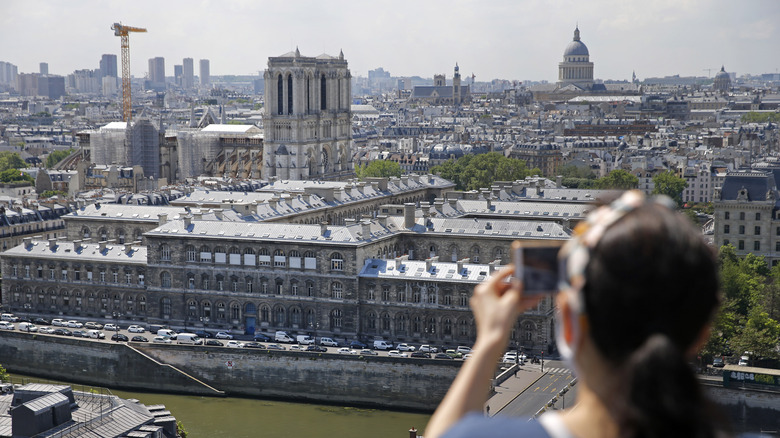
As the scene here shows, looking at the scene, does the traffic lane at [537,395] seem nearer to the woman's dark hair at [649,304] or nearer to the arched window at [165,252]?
the arched window at [165,252]

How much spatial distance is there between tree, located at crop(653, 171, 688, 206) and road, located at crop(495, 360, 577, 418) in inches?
2216

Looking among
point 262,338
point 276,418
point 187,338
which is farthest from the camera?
point 262,338

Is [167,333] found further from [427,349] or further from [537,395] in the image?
[537,395]

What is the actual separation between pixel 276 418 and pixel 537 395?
9870mm

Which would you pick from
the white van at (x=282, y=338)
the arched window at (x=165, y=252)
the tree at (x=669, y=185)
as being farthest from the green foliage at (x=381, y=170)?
the white van at (x=282, y=338)

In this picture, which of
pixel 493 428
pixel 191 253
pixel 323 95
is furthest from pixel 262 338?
pixel 323 95

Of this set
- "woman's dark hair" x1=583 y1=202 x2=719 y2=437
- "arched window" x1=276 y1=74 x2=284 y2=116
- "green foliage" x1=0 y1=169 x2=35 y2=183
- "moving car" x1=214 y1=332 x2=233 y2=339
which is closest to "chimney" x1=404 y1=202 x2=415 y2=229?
"moving car" x1=214 y1=332 x2=233 y2=339

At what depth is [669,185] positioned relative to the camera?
102250 millimetres

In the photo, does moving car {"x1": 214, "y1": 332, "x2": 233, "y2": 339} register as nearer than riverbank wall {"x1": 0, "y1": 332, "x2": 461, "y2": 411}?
No

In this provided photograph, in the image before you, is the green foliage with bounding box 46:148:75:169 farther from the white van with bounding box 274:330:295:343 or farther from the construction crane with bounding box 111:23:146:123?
the white van with bounding box 274:330:295:343

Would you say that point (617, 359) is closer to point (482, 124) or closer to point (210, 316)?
point (210, 316)

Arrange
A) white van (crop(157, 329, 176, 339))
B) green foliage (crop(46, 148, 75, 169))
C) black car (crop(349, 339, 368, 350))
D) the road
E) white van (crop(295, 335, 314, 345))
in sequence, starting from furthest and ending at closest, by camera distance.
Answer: green foliage (crop(46, 148, 75, 169)) < white van (crop(157, 329, 176, 339)) < white van (crop(295, 335, 314, 345)) < black car (crop(349, 339, 368, 350)) < the road

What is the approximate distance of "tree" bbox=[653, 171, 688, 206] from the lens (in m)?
102

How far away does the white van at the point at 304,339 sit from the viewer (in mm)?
51237
